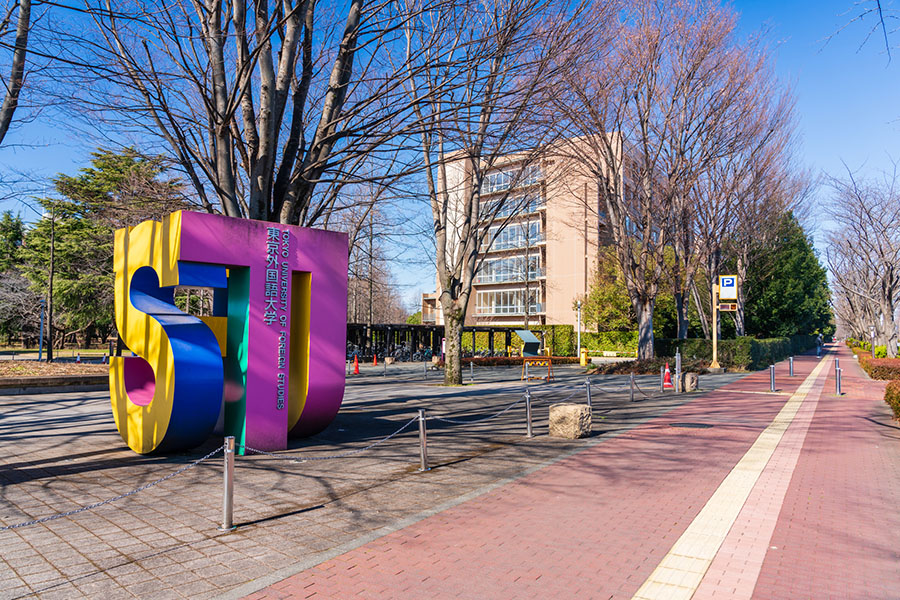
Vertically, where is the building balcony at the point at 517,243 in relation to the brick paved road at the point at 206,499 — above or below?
above

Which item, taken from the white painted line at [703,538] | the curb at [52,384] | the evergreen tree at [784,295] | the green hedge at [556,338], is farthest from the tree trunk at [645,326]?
the evergreen tree at [784,295]

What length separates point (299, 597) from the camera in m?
4.16

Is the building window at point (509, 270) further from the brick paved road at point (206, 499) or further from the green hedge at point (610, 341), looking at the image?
the brick paved road at point (206, 499)

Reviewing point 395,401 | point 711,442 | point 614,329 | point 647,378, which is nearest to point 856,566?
point 711,442

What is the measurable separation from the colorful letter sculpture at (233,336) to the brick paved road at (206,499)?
23.4 inches

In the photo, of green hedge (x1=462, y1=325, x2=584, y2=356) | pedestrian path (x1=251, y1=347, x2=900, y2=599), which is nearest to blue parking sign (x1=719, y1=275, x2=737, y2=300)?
pedestrian path (x1=251, y1=347, x2=900, y2=599)

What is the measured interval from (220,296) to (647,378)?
60.3ft

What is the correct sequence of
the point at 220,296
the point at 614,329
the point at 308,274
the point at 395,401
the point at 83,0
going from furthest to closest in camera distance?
the point at 614,329, the point at 395,401, the point at 220,296, the point at 308,274, the point at 83,0

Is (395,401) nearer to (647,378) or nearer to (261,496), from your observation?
(261,496)

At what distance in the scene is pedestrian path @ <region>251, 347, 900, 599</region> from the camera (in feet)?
14.4

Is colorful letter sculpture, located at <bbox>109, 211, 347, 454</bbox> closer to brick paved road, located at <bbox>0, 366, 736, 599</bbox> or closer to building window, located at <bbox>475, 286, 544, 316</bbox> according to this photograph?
brick paved road, located at <bbox>0, 366, 736, 599</bbox>

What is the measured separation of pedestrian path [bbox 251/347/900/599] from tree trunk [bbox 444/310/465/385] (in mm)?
11356

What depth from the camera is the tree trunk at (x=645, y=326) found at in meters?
27.3

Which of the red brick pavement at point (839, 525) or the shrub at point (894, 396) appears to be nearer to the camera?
the red brick pavement at point (839, 525)
